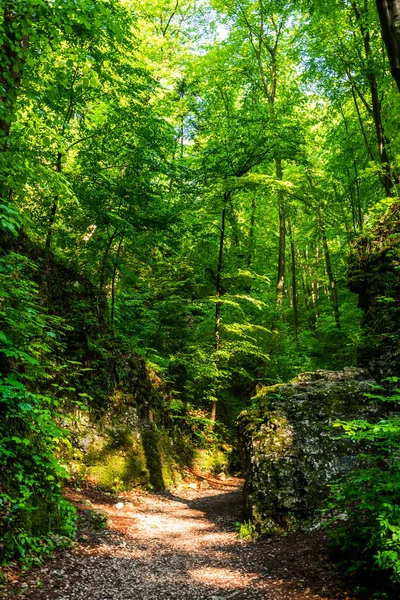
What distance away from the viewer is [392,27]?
11.5 feet

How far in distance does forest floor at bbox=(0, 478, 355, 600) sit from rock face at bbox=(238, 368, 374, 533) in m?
0.54

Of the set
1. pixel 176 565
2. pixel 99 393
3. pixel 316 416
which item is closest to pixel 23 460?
pixel 176 565

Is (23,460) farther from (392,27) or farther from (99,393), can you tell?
(392,27)

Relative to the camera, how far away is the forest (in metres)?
4.81

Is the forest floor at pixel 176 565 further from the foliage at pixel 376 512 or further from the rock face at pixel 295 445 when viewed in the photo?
the rock face at pixel 295 445

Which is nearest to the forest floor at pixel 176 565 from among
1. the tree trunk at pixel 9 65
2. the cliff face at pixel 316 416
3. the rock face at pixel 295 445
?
the rock face at pixel 295 445

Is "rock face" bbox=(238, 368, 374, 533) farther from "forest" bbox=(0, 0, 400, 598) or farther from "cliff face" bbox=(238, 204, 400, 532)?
"forest" bbox=(0, 0, 400, 598)

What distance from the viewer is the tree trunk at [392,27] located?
346 cm

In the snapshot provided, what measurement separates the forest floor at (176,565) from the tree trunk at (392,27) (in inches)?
196

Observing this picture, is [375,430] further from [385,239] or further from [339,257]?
[339,257]

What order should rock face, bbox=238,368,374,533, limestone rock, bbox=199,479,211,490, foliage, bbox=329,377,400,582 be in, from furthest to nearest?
1. limestone rock, bbox=199,479,211,490
2. rock face, bbox=238,368,374,533
3. foliage, bbox=329,377,400,582

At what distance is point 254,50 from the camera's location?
17359mm

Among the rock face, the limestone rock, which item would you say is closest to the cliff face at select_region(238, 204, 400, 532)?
the rock face

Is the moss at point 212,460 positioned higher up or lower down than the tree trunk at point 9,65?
lower down
